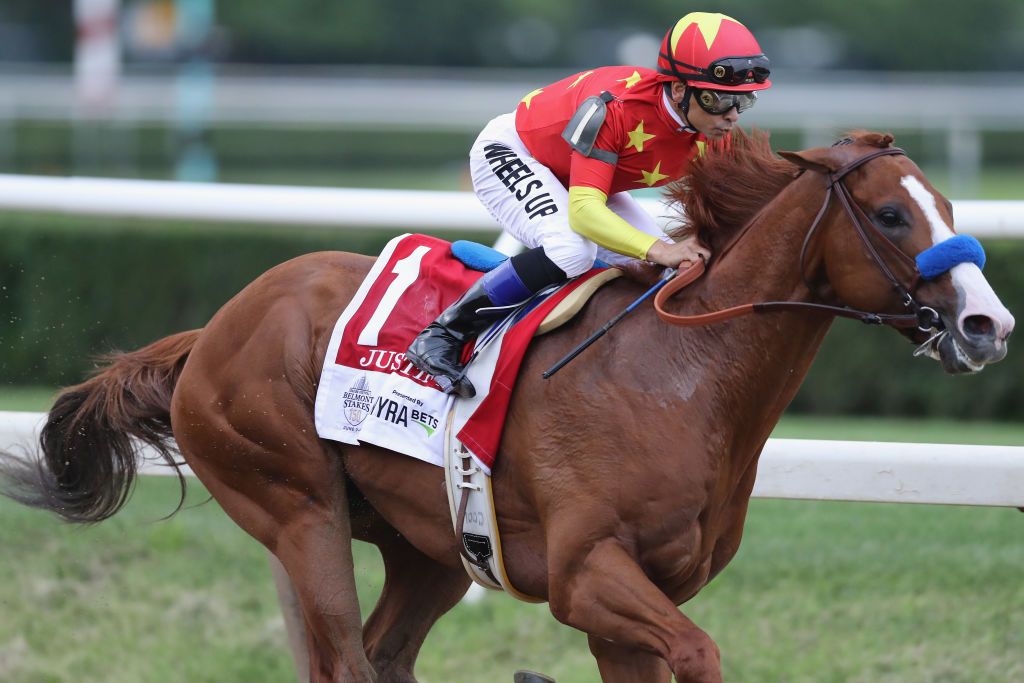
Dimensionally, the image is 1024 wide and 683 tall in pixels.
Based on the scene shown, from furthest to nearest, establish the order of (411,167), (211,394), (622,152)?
1. (411,167)
2. (211,394)
3. (622,152)

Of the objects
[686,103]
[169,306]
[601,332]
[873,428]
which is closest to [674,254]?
[601,332]

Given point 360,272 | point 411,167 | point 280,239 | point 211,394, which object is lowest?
point 411,167

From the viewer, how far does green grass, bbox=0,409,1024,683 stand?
470cm

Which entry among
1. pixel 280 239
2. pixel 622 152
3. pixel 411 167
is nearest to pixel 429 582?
pixel 622 152

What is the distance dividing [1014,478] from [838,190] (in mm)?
1280

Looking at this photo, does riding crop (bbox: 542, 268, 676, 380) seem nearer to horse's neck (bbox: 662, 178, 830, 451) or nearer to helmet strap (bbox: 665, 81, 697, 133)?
horse's neck (bbox: 662, 178, 830, 451)

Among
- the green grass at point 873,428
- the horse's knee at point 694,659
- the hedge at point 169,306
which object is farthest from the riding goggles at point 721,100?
the hedge at point 169,306

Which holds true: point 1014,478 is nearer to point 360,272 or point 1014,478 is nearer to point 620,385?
point 620,385

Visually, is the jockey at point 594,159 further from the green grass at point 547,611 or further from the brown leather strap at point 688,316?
the green grass at point 547,611

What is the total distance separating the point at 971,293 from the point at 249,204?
2.74m

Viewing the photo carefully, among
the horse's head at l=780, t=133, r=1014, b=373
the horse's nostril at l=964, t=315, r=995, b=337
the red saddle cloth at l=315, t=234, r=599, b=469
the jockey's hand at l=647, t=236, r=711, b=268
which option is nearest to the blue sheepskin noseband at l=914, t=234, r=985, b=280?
the horse's head at l=780, t=133, r=1014, b=373

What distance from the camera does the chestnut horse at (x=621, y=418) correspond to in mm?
3225

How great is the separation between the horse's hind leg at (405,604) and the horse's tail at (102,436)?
72 cm

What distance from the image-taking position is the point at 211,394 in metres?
4.04
